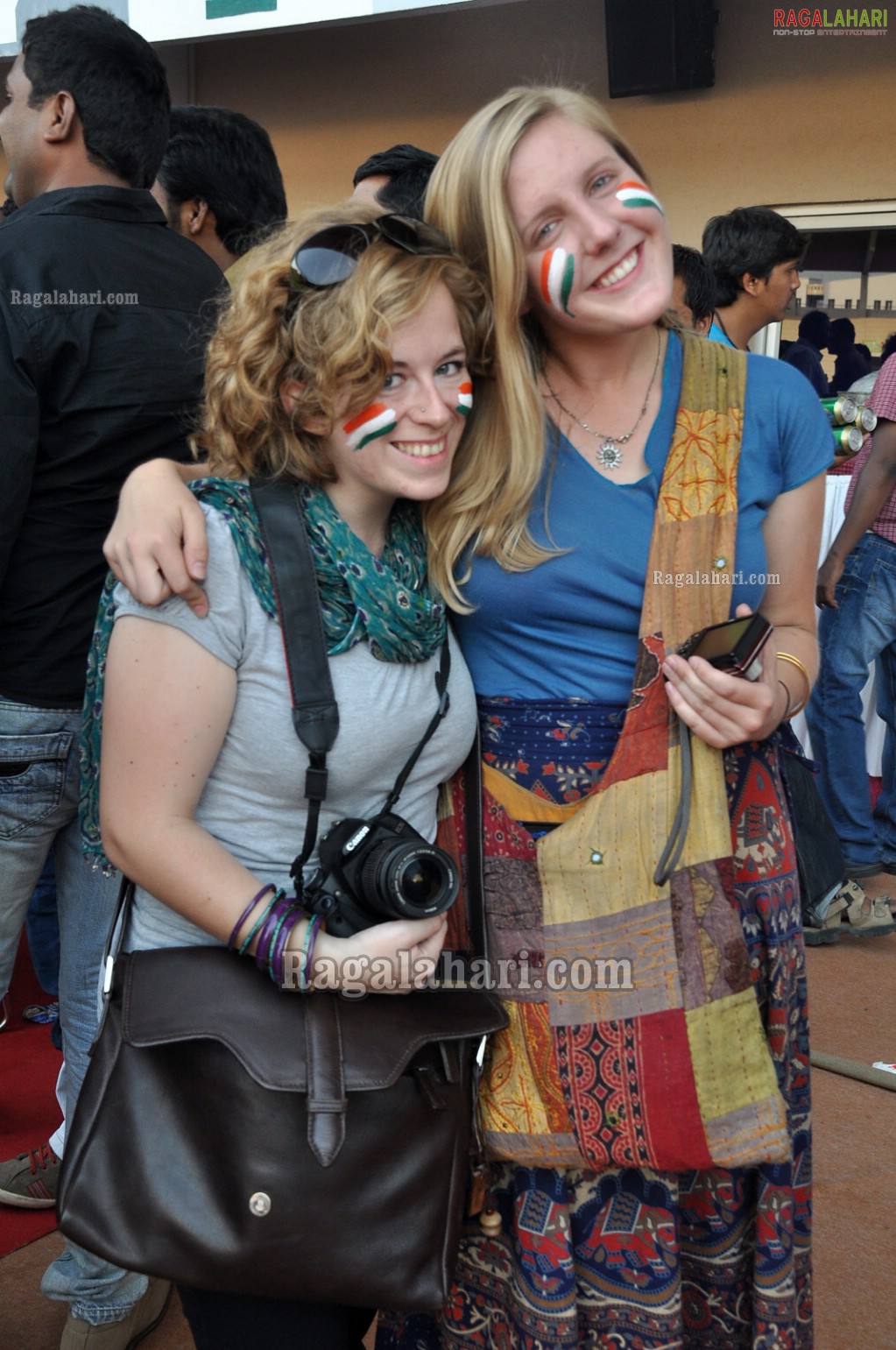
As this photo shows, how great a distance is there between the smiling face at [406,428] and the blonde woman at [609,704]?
0.32 ft

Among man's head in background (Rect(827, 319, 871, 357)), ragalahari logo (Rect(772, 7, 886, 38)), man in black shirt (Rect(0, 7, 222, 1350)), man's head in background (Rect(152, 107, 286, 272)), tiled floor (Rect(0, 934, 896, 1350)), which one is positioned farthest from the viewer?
man's head in background (Rect(827, 319, 871, 357))

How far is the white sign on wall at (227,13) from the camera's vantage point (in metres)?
5.36

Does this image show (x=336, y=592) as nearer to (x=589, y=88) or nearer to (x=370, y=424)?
(x=370, y=424)

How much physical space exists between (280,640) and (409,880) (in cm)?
28

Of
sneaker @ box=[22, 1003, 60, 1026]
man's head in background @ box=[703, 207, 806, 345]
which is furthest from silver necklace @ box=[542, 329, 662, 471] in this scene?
man's head in background @ box=[703, 207, 806, 345]

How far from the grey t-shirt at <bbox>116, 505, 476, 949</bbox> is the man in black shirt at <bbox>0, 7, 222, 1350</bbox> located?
2.00 ft

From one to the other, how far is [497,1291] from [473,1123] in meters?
0.24

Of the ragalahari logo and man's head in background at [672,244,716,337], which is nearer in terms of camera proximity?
→ man's head in background at [672,244,716,337]

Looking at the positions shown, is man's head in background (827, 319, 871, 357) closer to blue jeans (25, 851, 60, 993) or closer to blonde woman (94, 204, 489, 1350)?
blue jeans (25, 851, 60, 993)

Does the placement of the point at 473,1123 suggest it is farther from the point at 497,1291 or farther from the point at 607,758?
the point at 607,758

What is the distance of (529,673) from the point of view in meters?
1.46

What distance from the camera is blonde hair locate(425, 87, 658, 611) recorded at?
1.42m

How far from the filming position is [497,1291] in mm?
1481

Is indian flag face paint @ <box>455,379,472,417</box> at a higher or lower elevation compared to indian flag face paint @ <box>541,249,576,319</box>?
lower
